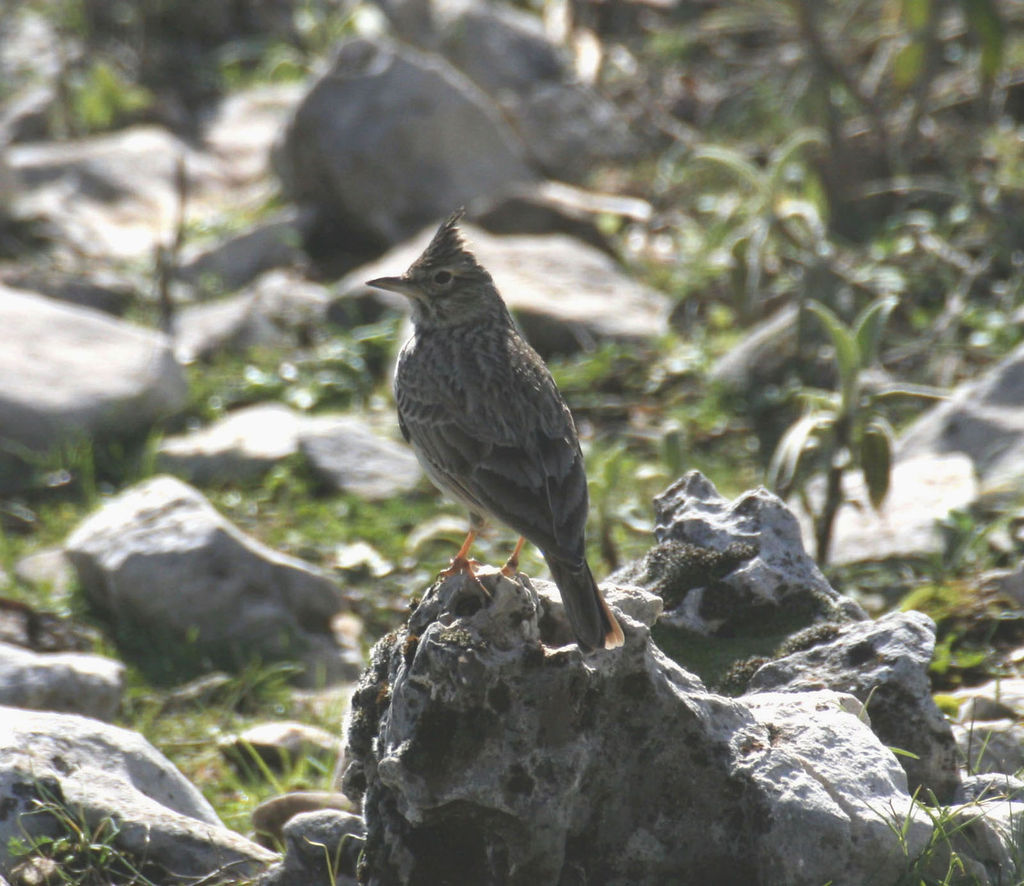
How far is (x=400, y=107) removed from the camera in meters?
12.2

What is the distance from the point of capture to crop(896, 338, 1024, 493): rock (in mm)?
7363

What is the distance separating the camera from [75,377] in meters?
8.78

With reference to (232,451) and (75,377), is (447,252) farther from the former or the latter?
(75,377)

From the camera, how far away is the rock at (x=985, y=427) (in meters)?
7.36

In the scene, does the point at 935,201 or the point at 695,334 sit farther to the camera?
the point at 935,201

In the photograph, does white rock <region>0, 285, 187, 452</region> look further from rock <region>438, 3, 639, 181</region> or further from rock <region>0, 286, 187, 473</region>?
rock <region>438, 3, 639, 181</region>

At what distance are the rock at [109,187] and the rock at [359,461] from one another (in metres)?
3.94

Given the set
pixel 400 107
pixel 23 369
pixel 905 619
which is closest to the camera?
pixel 905 619

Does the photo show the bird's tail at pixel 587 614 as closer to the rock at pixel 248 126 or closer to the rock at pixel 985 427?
the rock at pixel 985 427

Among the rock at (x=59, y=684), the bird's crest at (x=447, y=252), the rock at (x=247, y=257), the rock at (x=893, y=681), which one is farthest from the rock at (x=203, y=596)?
the rock at (x=247, y=257)

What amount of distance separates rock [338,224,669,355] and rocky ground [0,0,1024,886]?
0.04m

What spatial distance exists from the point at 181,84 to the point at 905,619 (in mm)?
12652

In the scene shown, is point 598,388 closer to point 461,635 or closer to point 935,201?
point 935,201

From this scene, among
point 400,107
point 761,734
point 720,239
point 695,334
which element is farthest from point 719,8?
point 761,734
